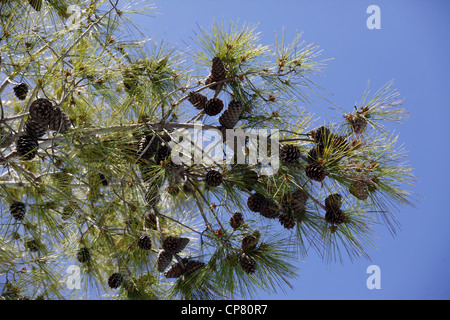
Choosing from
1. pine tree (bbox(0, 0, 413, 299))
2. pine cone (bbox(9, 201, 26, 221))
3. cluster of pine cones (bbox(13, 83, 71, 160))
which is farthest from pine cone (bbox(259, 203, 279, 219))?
pine cone (bbox(9, 201, 26, 221))

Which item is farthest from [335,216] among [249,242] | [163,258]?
[163,258]

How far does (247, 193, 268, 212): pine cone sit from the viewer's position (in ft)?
4.30

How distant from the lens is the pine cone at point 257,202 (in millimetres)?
1312

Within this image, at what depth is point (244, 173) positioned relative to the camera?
138cm

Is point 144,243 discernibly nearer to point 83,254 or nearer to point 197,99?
point 83,254

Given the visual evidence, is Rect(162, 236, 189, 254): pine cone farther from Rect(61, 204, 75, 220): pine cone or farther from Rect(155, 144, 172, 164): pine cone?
Rect(61, 204, 75, 220): pine cone

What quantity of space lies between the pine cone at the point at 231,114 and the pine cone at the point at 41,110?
0.46 m

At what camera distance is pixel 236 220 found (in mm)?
1368

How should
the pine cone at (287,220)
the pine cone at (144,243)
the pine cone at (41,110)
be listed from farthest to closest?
1. the pine cone at (144,243)
2. the pine cone at (287,220)
3. the pine cone at (41,110)

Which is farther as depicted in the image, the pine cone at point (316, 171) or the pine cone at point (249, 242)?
the pine cone at point (249, 242)

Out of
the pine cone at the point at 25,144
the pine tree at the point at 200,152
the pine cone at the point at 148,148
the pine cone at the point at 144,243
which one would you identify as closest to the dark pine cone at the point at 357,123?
the pine tree at the point at 200,152

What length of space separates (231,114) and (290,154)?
21cm

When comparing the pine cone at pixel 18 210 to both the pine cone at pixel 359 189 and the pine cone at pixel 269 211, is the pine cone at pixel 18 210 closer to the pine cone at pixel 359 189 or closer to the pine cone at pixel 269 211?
the pine cone at pixel 269 211
